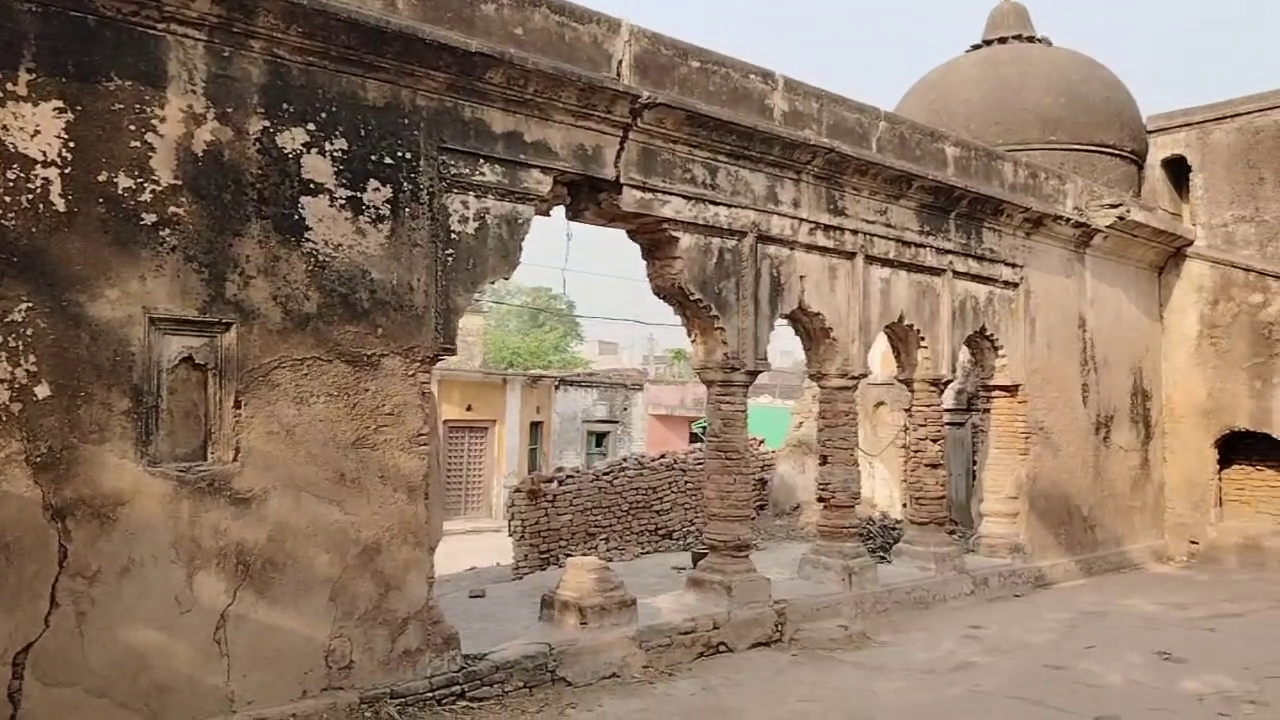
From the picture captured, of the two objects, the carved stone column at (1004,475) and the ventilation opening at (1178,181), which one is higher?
the ventilation opening at (1178,181)

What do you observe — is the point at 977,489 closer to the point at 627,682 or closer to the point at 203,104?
the point at 627,682

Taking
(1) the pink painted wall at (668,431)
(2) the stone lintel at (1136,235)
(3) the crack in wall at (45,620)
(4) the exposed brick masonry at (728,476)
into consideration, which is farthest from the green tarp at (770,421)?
(3) the crack in wall at (45,620)

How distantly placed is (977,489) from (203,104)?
10158 mm

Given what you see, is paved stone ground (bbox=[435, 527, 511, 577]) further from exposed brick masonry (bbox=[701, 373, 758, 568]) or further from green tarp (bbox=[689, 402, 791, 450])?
green tarp (bbox=[689, 402, 791, 450])

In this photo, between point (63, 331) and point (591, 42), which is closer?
point (63, 331)

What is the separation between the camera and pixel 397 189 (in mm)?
5332

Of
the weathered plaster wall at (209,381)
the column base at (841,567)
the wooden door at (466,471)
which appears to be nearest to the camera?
the weathered plaster wall at (209,381)

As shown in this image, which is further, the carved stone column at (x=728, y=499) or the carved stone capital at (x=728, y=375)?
the carved stone capital at (x=728, y=375)

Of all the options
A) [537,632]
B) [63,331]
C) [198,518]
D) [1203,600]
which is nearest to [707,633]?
[537,632]

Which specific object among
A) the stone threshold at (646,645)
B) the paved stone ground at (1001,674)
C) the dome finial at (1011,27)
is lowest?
the paved stone ground at (1001,674)

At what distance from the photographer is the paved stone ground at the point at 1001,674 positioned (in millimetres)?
5535

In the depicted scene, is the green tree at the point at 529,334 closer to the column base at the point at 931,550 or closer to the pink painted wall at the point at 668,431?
the pink painted wall at the point at 668,431

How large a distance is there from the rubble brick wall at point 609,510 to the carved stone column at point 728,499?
2.19 meters

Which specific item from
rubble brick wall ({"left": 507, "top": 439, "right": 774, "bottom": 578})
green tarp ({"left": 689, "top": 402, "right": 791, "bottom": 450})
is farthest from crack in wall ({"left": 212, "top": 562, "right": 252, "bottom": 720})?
green tarp ({"left": 689, "top": 402, "right": 791, "bottom": 450})
